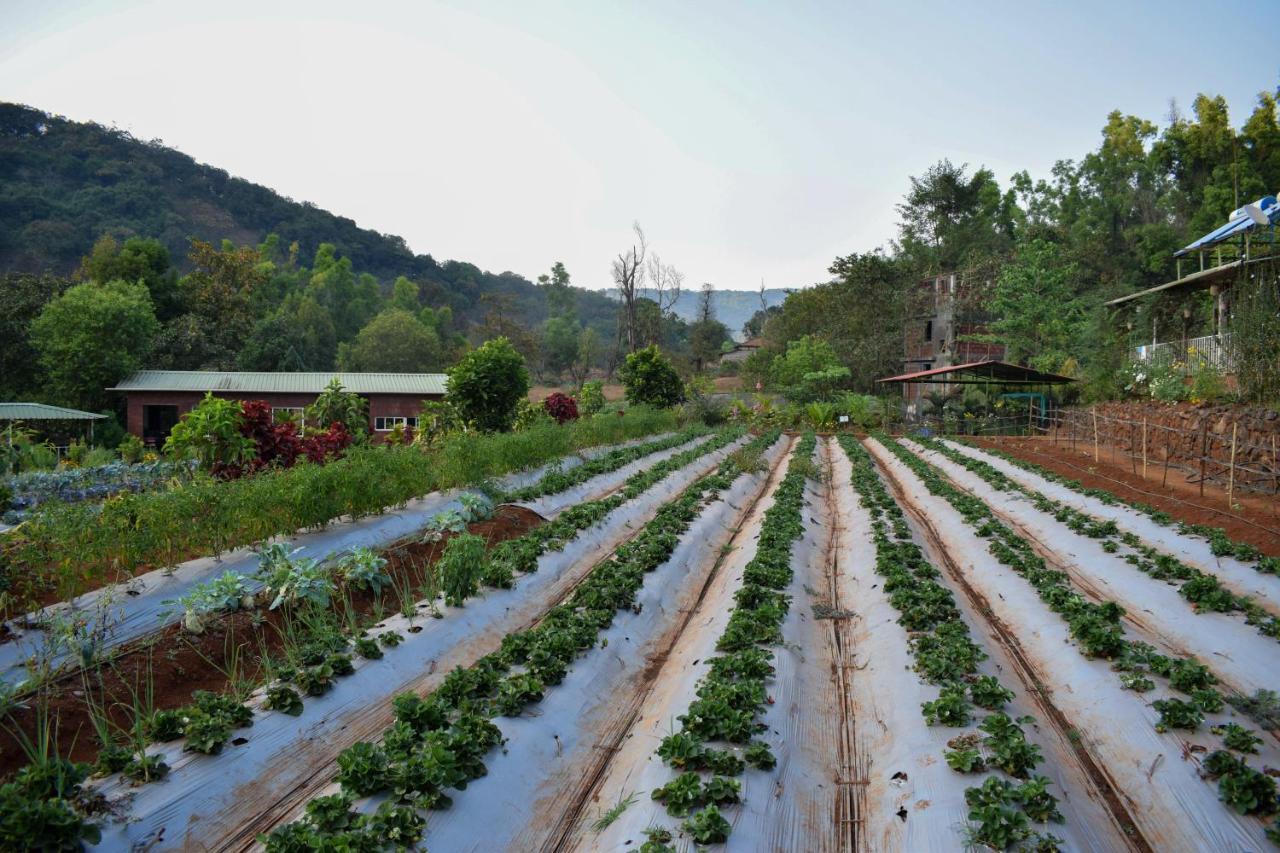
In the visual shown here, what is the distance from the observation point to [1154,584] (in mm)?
6297

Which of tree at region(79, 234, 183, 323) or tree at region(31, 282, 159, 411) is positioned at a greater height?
tree at region(79, 234, 183, 323)

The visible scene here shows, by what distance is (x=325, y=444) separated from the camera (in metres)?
9.40

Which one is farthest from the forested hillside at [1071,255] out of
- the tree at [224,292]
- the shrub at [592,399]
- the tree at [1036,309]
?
the tree at [224,292]

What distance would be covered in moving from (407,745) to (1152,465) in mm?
15039

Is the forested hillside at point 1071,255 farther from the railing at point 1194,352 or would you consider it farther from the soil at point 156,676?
the soil at point 156,676

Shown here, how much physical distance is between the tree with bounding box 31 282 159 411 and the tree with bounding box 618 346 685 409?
58.8 feet

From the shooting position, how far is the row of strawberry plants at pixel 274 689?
250 centimetres

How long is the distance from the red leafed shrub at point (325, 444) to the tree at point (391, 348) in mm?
32037

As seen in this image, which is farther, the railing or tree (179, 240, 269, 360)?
tree (179, 240, 269, 360)

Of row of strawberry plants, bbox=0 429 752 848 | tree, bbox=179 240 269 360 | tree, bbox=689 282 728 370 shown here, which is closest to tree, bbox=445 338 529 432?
row of strawberry plants, bbox=0 429 752 848

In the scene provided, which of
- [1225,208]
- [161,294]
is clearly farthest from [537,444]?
[1225,208]

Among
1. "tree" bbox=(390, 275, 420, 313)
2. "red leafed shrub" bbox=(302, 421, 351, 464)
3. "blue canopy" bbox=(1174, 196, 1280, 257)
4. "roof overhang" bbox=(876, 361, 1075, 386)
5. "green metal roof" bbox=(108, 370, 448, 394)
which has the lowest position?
"red leafed shrub" bbox=(302, 421, 351, 464)

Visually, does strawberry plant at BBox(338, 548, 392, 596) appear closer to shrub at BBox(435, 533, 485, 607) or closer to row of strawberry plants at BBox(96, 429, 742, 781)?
row of strawberry plants at BBox(96, 429, 742, 781)

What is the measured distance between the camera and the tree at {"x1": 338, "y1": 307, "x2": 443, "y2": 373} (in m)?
40.7
